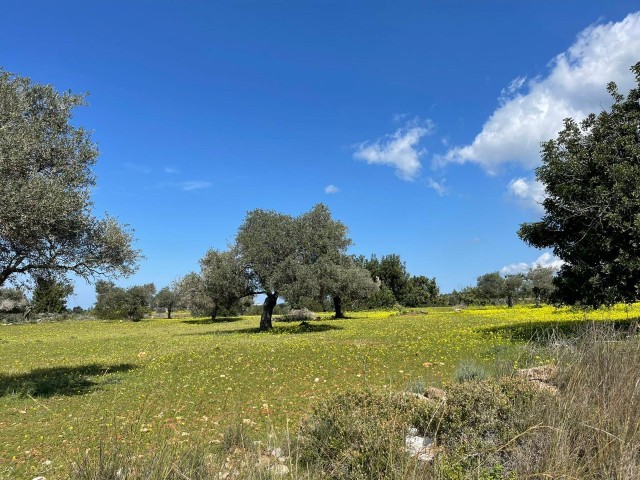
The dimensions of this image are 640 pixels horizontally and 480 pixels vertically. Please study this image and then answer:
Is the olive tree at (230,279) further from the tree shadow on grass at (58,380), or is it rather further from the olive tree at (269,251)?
the tree shadow on grass at (58,380)

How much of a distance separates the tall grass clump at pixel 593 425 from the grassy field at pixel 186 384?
5.53ft

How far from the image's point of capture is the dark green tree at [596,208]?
1802 cm

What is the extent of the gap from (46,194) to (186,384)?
6.92 meters

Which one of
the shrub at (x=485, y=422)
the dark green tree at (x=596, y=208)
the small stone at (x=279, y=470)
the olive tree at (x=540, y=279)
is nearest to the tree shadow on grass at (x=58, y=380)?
the small stone at (x=279, y=470)

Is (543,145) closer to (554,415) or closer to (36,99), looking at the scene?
(554,415)

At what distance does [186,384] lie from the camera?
14.0 metres

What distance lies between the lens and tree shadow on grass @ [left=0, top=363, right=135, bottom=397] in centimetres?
1355

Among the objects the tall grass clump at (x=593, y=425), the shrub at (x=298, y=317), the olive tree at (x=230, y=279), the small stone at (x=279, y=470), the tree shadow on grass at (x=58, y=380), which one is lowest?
the tree shadow on grass at (x=58, y=380)

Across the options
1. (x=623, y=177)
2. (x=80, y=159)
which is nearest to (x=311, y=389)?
(x=80, y=159)

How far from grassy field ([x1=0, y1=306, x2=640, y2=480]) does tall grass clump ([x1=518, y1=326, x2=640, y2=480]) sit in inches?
66.3

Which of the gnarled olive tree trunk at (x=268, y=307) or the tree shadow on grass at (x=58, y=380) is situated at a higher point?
the gnarled olive tree trunk at (x=268, y=307)

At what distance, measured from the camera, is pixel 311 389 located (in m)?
12.6

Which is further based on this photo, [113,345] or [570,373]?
[113,345]

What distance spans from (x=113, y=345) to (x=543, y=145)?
27.0 m
